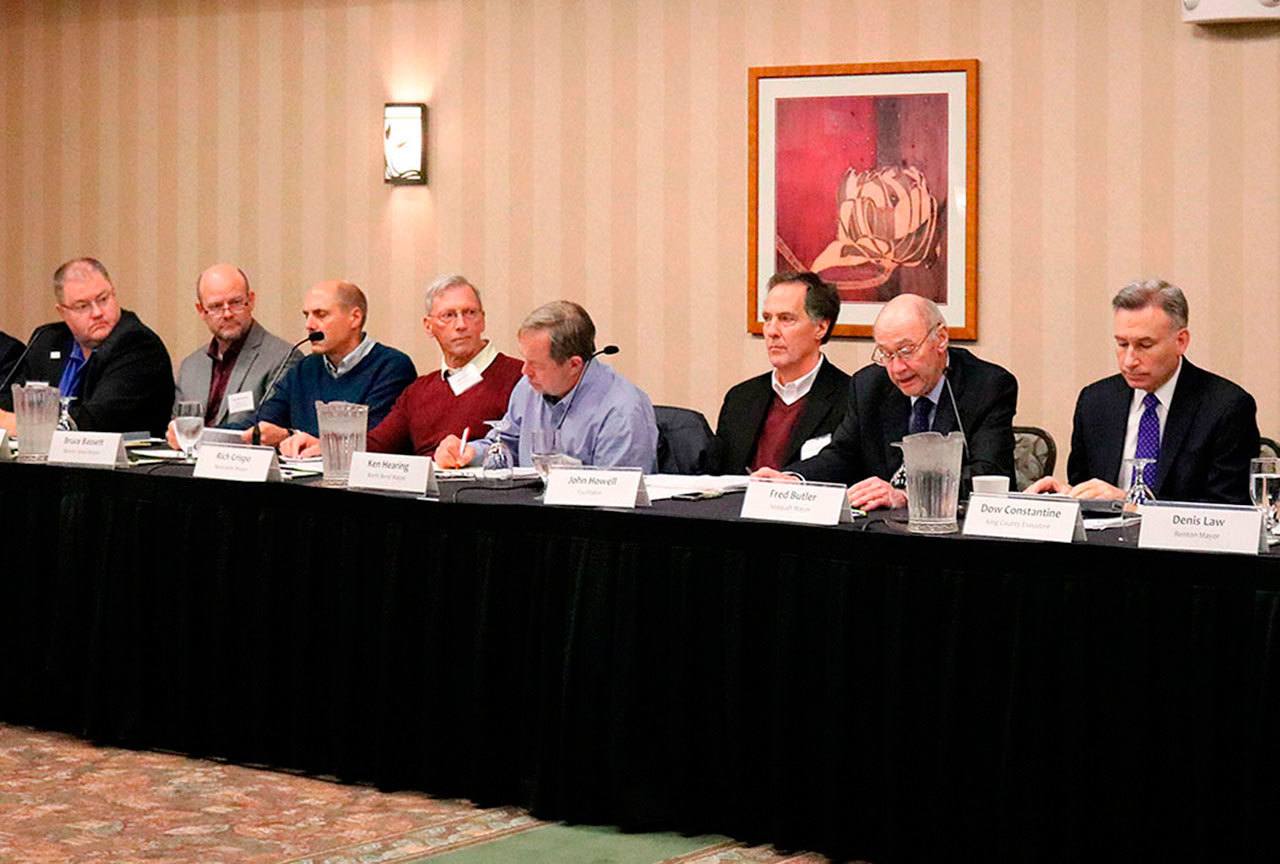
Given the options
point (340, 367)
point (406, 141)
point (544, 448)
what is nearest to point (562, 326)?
point (544, 448)

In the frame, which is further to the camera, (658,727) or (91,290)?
(91,290)

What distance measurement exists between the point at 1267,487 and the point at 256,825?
81.2 inches

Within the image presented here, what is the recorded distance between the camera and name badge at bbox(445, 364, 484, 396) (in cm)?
540

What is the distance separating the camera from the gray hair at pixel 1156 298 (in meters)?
4.10

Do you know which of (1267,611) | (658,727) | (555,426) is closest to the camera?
(1267,611)

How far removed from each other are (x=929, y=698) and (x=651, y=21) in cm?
348

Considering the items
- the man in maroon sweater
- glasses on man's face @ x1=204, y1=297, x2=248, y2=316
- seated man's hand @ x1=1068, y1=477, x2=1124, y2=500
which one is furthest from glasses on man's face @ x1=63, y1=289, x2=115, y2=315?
seated man's hand @ x1=1068, y1=477, x2=1124, y2=500

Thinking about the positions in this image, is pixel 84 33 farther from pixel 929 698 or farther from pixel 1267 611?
pixel 1267 611

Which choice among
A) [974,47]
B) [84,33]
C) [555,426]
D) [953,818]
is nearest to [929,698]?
[953,818]

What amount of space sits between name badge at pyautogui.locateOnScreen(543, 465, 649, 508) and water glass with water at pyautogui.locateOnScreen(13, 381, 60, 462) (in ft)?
5.13

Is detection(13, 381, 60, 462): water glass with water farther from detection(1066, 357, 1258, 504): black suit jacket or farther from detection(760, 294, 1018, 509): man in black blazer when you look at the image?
detection(1066, 357, 1258, 504): black suit jacket

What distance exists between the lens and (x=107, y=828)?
381cm

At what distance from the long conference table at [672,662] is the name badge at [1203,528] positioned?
0.08 ft

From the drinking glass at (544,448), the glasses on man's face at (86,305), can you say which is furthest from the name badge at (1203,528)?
the glasses on man's face at (86,305)
